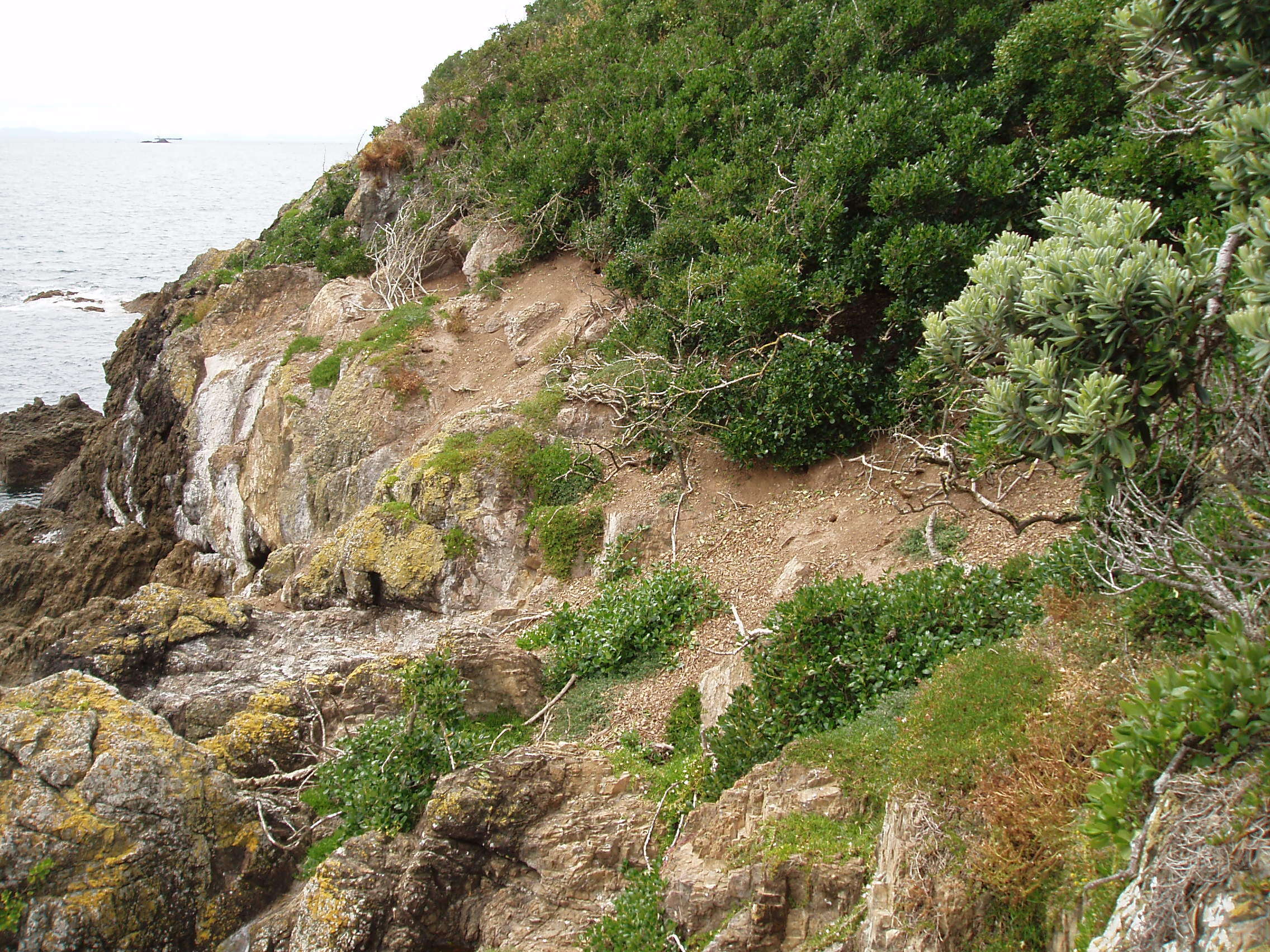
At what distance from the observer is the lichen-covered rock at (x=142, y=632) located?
9.30 m

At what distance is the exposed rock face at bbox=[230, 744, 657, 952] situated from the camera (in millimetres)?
6363

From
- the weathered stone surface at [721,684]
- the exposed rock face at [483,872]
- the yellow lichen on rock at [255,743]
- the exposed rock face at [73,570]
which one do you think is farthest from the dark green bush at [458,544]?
the exposed rock face at [73,570]

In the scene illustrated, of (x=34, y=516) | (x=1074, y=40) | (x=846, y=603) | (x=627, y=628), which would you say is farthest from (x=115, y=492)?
(x=1074, y=40)

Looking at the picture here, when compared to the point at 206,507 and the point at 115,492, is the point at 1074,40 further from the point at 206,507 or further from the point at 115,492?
the point at 115,492

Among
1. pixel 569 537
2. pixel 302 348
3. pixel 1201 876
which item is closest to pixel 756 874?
pixel 1201 876

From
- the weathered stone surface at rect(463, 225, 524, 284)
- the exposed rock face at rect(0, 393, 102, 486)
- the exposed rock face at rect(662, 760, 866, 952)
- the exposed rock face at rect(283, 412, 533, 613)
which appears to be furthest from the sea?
the exposed rock face at rect(662, 760, 866, 952)

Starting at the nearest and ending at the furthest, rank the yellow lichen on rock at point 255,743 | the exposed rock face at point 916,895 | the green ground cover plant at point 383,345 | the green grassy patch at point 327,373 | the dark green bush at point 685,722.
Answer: the exposed rock face at point 916,895 → the dark green bush at point 685,722 → the yellow lichen on rock at point 255,743 → the green ground cover plant at point 383,345 → the green grassy patch at point 327,373

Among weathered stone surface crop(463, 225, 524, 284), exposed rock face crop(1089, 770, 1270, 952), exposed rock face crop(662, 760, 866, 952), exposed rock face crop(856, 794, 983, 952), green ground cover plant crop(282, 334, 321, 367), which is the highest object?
weathered stone surface crop(463, 225, 524, 284)

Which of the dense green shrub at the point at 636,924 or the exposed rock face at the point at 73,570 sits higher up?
the dense green shrub at the point at 636,924

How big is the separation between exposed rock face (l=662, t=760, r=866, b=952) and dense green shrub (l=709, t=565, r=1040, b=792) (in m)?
0.59

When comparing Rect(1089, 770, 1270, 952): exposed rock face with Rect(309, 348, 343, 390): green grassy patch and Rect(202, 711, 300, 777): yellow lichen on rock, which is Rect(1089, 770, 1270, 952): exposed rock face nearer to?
Rect(202, 711, 300, 777): yellow lichen on rock

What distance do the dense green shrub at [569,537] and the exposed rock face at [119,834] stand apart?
5.15 m

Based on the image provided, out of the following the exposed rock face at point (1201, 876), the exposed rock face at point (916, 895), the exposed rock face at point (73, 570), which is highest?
Answer: the exposed rock face at point (1201, 876)

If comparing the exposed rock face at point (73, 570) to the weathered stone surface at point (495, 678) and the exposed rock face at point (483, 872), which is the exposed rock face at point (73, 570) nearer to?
the weathered stone surface at point (495, 678)
